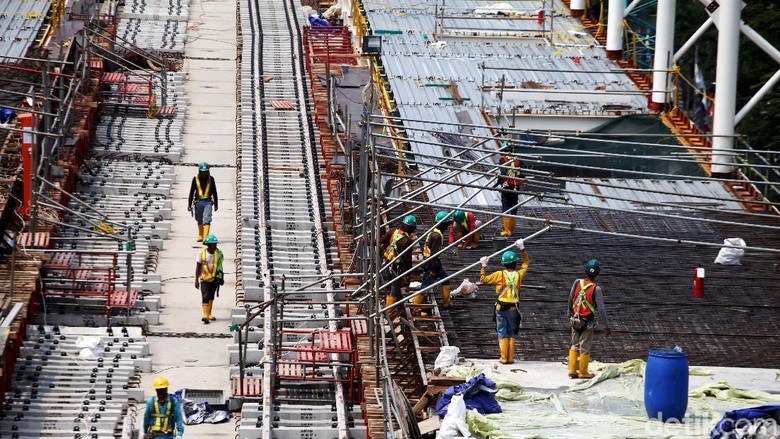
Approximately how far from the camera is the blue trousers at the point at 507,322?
25.3m

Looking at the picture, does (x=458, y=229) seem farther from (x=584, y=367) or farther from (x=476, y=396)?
(x=476, y=396)

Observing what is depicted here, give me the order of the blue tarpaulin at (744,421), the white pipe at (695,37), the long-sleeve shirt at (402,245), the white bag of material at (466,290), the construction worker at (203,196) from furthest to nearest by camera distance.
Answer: the white pipe at (695,37) → the construction worker at (203,196) → the white bag of material at (466,290) → the long-sleeve shirt at (402,245) → the blue tarpaulin at (744,421)

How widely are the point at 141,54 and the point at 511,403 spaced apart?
25585 millimetres

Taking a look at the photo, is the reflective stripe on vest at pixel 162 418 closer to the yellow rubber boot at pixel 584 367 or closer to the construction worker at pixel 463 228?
the yellow rubber boot at pixel 584 367

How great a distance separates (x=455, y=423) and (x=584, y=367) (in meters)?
3.82

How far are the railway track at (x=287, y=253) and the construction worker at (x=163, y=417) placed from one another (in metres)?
2.35

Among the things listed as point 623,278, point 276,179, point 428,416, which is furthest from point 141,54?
point 428,416

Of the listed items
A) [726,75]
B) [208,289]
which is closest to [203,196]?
[208,289]

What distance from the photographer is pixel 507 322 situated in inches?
1000

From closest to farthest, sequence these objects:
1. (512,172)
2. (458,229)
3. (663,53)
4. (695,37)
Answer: (512,172), (458,229), (695,37), (663,53)

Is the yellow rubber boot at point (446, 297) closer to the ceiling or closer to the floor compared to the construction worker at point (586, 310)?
closer to the ceiling

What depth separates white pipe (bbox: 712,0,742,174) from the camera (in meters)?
37.7

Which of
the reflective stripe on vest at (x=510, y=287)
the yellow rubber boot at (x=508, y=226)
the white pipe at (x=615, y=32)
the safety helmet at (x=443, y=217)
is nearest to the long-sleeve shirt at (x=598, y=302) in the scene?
the reflective stripe on vest at (x=510, y=287)

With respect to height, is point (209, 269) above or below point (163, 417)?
above
